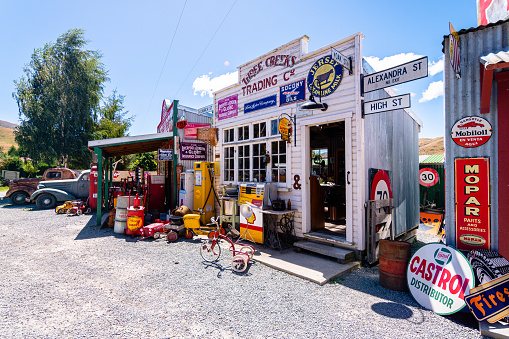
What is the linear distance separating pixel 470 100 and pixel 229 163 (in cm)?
603

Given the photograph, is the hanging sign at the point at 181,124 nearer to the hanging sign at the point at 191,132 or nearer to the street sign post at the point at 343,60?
the hanging sign at the point at 191,132

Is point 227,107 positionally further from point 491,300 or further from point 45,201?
point 45,201

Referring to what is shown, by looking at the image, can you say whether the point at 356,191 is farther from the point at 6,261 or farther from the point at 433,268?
the point at 6,261

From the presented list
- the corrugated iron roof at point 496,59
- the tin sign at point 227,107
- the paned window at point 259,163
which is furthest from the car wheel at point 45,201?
the corrugated iron roof at point 496,59

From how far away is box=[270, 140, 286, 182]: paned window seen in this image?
6.54 m

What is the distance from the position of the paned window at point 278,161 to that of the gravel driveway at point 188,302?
7.66 feet

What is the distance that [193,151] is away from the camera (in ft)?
29.8

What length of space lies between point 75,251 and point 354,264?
20.1 feet

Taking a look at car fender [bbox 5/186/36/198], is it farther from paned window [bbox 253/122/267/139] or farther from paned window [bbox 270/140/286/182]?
paned window [bbox 270/140/286/182]

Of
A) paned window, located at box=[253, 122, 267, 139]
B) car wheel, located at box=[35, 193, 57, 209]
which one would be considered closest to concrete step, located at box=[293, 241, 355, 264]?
paned window, located at box=[253, 122, 267, 139]

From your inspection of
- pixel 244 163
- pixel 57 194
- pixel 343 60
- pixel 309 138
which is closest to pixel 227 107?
pixel 244 163

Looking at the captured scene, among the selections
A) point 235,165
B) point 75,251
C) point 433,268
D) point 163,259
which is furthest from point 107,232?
point 433,268

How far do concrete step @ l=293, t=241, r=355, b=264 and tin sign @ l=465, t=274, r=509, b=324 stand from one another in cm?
205

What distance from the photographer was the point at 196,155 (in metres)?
9.16
